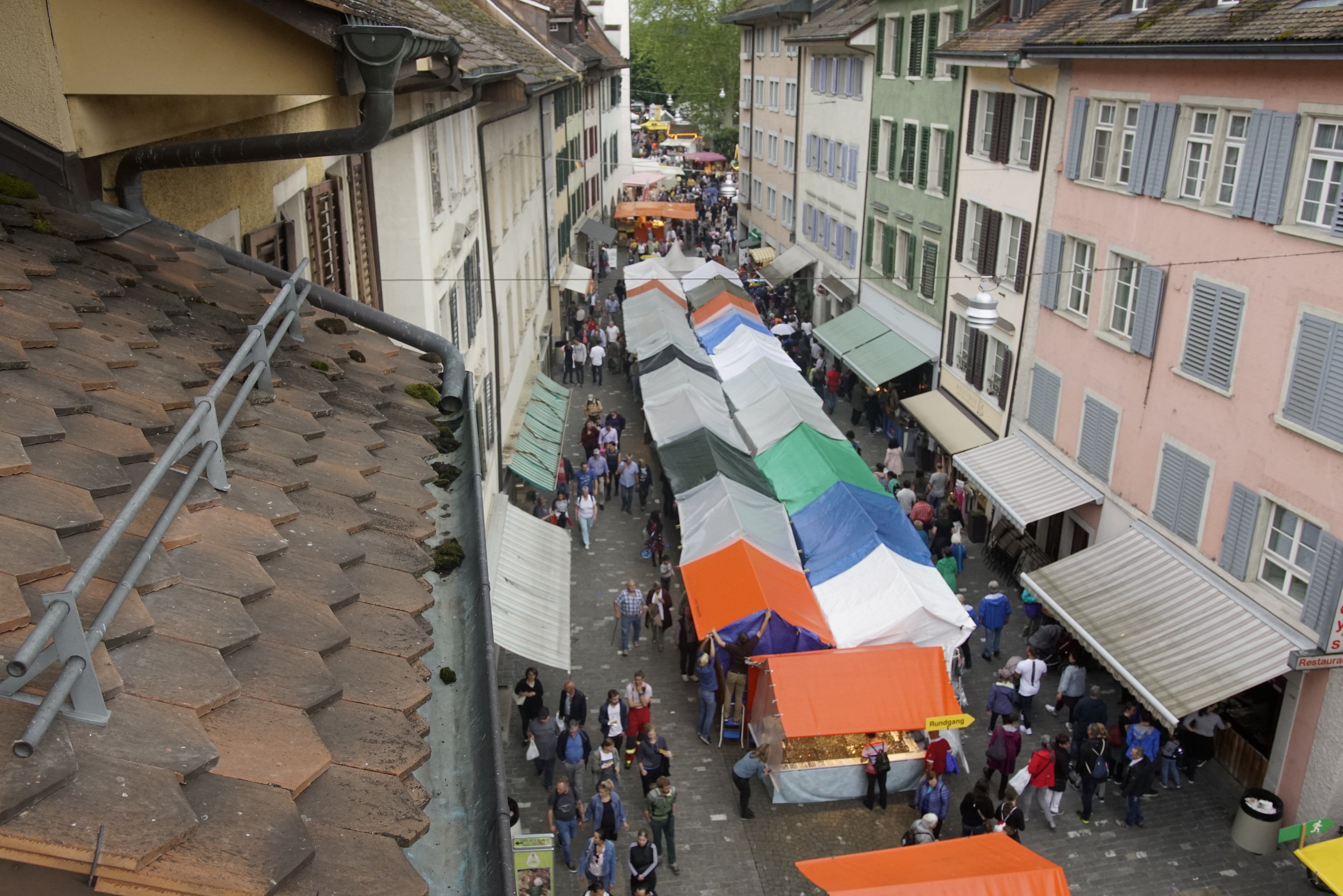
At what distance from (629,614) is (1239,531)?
9151 mm

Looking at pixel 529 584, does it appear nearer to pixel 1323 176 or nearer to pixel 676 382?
pixel 676 382

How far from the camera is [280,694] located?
2.64 meters

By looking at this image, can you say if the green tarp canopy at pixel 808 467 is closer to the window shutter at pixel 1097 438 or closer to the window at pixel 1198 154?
the window shutter at pixel 1097 438

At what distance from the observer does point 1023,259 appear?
2323 centimetres

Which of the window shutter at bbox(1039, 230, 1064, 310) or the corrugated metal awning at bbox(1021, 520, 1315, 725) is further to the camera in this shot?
the window shutter at bbox(1039, 230, 1064, 310)

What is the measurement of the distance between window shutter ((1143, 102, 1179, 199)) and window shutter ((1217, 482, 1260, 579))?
5062mm

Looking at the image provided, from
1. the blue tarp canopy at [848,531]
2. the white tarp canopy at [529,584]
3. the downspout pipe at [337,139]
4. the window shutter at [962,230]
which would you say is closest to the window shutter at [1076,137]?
the window shutter at [962,230]

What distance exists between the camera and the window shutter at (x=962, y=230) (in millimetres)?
26391

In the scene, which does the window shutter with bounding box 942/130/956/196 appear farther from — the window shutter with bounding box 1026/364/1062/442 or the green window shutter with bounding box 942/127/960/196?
the window shutter with bounding box 1026/364/1062/442

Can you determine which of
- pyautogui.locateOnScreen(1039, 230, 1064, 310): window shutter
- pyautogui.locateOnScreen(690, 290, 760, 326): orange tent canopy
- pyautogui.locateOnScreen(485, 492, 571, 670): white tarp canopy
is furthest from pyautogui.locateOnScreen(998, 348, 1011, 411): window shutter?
pyautogui.locateOnScreen(690, 290, 760, 326): orange tent canopy

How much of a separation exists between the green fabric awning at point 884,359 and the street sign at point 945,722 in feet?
50.3

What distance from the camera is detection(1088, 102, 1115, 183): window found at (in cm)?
1964

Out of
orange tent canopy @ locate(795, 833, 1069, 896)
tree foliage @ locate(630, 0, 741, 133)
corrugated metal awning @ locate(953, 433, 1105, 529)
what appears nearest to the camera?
orange tent canopy @ locate(795, 833, 1069, 896)

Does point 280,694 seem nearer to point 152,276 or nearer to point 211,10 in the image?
point 152,276
